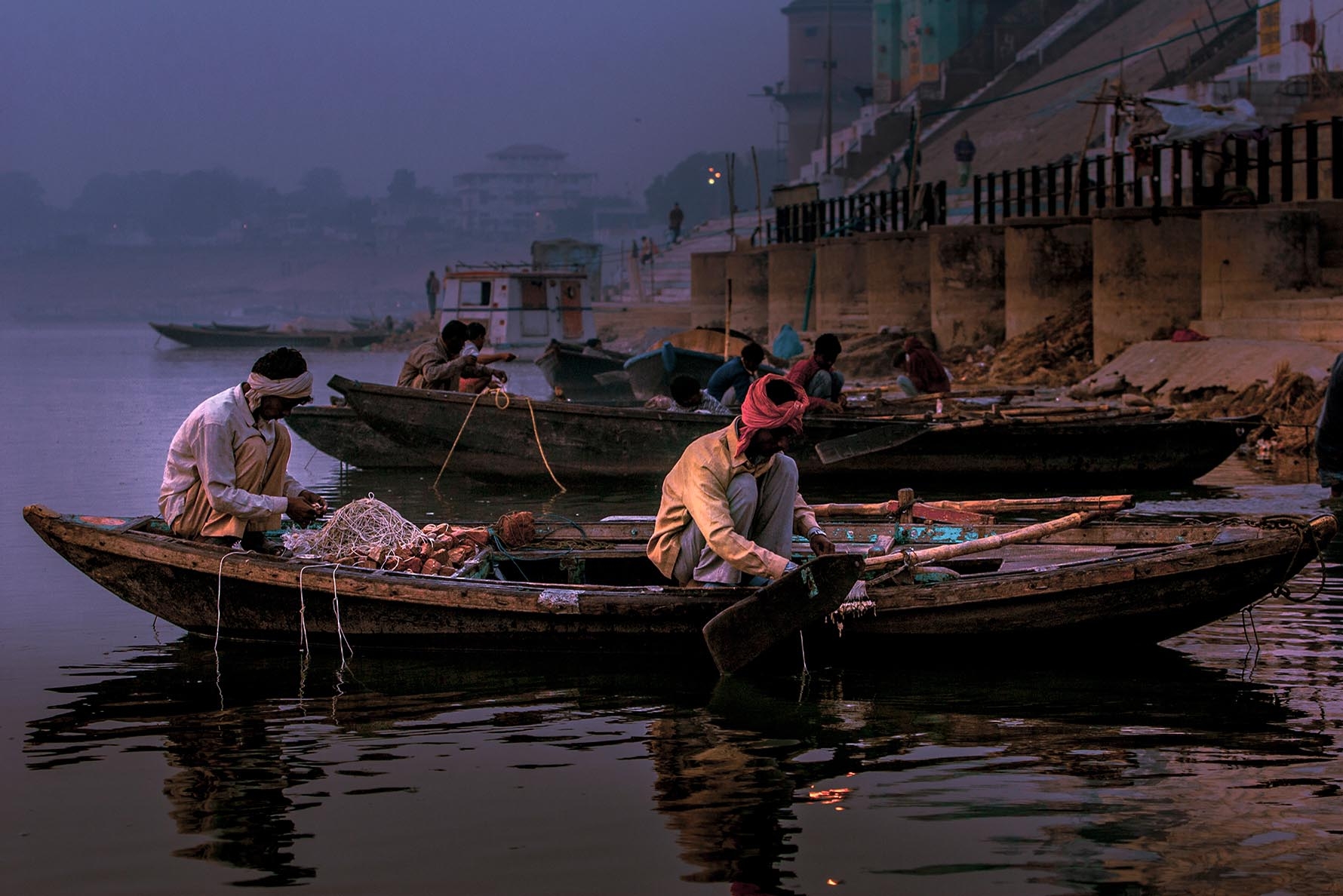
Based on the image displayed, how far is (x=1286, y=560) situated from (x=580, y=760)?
3.16 m

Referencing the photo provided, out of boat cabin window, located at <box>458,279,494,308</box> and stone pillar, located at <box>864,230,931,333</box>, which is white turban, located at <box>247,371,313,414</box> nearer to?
stone pillar, located at <box>864,230,931,333</box>

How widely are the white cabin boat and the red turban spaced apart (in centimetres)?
2574

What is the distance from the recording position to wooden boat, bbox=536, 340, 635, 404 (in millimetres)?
27266

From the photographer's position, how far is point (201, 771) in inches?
239

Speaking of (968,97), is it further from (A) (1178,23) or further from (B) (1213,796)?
(B) (1213,796)

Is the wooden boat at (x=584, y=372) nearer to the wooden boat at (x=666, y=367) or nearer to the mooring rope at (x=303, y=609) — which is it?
the wooden boat at (x=666, y=367)

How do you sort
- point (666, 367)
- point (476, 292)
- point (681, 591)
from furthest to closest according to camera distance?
point (476, 292) < point (666, 367) < point (681, 591)

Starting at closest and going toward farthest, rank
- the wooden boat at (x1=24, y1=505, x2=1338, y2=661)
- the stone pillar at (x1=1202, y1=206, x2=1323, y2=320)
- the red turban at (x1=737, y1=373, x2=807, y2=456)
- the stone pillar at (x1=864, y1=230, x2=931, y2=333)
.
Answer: the red turban at (x1=737, y1=373, x2=807, y2=456) < the wooden boat at (x1=24, y1=505, x2=1338, y2=661) < the stone pillar at (x1=1202, y1=206, x2=1323, y2=320) < the stone pillar at (x1=864, y1=230, x2=931, y2=333)

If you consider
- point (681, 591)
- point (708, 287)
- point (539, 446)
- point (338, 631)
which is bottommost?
point (338, 631)

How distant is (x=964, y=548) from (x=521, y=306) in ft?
90.1

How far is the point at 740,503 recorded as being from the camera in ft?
22.8

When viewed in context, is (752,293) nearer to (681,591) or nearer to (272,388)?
(272,388)

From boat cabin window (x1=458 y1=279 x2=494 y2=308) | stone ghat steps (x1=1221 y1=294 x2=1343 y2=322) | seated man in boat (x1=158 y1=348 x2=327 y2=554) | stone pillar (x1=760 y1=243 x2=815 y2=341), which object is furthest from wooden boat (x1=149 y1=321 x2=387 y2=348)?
seated man in boat (x1=158 y1=348 x2=327 y2=554)

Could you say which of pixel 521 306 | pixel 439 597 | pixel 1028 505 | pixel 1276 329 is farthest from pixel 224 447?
pixel 521 306
